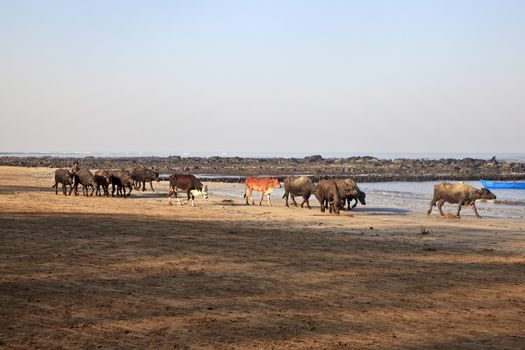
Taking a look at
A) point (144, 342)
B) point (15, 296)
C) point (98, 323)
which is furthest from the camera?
A: point (15, 296)

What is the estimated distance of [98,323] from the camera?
850 cm

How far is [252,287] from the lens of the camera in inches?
434

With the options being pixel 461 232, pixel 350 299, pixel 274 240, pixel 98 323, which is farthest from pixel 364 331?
pixel 461 232

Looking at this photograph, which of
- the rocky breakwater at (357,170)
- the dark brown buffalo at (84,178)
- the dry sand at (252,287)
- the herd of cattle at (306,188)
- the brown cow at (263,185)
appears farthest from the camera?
the rocky breakwater at (357,170)

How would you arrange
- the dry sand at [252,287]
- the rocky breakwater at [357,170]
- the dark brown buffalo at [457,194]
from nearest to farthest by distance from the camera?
the dry sand at [252,287] < the dark brown buffalo at [457,194] < the rocky breakwater at [357,170]

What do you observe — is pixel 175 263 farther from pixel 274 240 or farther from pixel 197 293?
pixel 274 240

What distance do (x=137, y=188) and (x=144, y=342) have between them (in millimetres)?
36279

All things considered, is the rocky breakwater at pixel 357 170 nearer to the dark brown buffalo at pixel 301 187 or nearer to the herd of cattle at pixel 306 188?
the herd of cattle at pixel 306 188

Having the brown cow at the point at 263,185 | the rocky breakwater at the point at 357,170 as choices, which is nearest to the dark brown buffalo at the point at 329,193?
the brown cow at the point at 263,185

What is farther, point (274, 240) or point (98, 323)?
point (274, 240)

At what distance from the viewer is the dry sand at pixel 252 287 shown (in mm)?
8211

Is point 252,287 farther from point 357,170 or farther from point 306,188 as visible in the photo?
point 357,170

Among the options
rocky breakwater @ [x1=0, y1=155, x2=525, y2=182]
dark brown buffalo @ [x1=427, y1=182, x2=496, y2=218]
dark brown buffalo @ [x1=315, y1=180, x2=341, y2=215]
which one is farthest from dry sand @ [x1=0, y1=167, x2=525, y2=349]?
rocky breakwater @ [x1=0, y1=155, x2=525, y2=182]

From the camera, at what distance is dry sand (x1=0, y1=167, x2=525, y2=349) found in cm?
821
